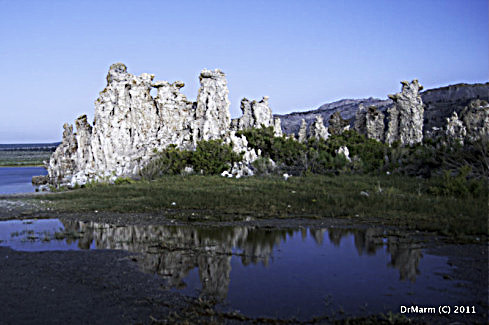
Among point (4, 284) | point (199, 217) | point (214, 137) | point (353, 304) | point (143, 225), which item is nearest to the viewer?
point (353, 304)

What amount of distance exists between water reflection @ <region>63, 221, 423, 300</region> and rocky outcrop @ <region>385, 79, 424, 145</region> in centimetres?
2964

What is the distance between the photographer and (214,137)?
26969 millimetres

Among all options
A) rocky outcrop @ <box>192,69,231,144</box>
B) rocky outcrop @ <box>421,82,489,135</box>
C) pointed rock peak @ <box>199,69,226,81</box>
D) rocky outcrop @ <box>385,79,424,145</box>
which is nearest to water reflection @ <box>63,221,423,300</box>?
rocky outcrop @ <box>192,69,231,144</box>

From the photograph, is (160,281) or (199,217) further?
(199,217)

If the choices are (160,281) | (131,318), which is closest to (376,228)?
(160,281)

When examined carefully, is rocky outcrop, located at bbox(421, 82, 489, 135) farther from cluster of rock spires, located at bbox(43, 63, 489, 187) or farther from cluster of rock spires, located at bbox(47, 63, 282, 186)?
cluster of rock spires, located at bbox(47, 63, 282, 186)

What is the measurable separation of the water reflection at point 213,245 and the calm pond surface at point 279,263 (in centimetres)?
2

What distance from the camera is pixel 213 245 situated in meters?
8.59

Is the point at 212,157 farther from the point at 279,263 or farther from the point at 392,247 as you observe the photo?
the point at 279,263

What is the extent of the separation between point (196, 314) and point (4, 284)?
3.43m

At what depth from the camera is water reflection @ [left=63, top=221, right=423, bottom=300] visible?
672cm

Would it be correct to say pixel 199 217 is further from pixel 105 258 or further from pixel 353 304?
pixel 353 304

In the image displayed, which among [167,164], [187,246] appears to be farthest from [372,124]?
[187,246]

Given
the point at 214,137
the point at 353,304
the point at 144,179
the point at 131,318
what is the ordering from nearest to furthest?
the point at 131,318 < the point at 353,304 < the point at 144,179 < the point at 214,137
